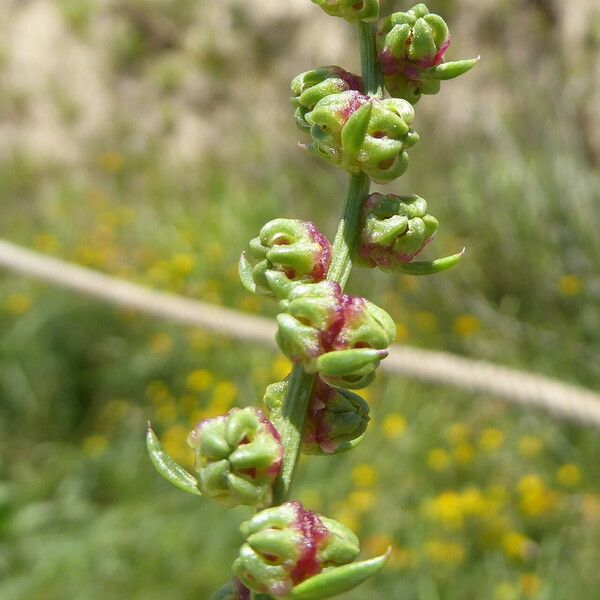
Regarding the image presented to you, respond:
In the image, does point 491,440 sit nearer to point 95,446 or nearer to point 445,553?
point 445,553

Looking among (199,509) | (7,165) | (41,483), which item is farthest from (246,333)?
(7,165)

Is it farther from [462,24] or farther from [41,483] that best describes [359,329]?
[462,24]

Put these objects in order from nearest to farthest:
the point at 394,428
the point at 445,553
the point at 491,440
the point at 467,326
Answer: the point at 445,553
the point at 491,440
the point at 394,428
the point at 467,326

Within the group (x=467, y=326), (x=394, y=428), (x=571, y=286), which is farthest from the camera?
(x=467, y=326)

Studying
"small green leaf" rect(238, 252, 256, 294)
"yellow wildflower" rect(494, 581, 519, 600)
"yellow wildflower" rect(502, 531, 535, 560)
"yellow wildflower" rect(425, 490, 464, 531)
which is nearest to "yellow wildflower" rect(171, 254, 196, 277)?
"yellow wildflower" rect(425, 490, 464, 531)

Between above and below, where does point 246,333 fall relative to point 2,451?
above

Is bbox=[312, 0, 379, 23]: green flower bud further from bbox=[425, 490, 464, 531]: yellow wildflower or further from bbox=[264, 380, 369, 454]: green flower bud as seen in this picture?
bbox=[425, 490, 464, 531]: yellow wildflower

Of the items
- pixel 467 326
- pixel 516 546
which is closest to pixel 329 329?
pixel 516 546

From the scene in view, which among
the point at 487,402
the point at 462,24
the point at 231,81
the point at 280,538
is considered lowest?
the point at 487,402
